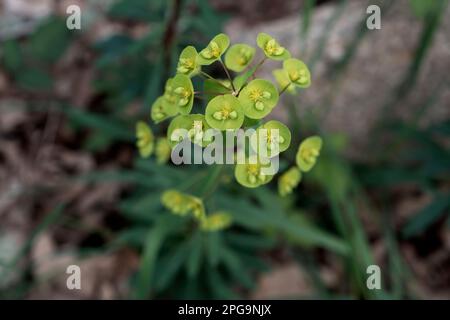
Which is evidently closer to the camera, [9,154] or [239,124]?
[239,124]

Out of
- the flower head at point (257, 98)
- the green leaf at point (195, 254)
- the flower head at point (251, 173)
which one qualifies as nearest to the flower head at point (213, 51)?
the flower head at point (257, 98)

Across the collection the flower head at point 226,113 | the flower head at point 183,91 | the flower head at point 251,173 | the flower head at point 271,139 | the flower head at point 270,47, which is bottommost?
the flower head at point 251,173

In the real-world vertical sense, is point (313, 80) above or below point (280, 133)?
above

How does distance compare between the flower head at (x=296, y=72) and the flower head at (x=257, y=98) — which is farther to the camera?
the flower head at (x=296, y=72)

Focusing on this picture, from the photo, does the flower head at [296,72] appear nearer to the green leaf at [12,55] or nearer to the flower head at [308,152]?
the flower head at [308,152]

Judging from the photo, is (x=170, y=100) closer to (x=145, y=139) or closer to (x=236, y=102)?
(x=236, y=102)

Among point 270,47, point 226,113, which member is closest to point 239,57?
point 270,47

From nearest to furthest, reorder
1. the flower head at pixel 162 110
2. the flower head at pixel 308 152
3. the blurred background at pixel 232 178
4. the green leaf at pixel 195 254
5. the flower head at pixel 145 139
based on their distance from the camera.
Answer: the flower head at pixel 162 110 < the flower head at pixel 308 152 < the flower head at pixel 145 139 < the green leaf at pixel 195 254 < the blurred background at pixel 232 178
